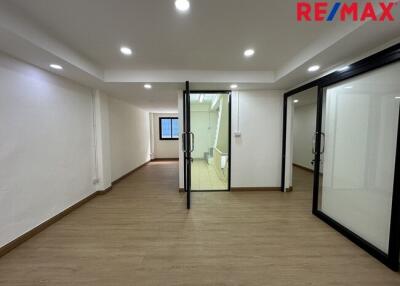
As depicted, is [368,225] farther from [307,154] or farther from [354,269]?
[307,154]

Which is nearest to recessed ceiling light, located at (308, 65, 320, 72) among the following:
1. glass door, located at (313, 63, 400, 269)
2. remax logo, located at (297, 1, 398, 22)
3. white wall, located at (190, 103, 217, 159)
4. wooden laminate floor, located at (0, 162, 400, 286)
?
glass door, located at (313, 63, 400, 269)

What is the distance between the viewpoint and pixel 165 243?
2074 millimetres

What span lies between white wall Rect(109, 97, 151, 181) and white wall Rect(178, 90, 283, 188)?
1.95m

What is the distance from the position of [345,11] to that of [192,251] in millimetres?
2855

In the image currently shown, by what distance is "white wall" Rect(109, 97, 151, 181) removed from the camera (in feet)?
14.6

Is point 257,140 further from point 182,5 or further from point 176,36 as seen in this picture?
point 182,5

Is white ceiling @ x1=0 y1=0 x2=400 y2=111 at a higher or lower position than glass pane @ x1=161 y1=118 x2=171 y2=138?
higher

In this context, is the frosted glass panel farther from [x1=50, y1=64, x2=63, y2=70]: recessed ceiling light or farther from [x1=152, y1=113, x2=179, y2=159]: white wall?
[x1=152, y1=113, x2=179, y2=159]: white wall

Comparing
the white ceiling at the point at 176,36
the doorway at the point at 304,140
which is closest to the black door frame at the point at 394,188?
the white ceiling at the point at 176,36

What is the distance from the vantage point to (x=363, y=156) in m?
1.99

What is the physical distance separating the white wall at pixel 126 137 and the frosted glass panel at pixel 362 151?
4.60 m

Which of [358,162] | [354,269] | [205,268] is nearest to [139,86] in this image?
[205,268]

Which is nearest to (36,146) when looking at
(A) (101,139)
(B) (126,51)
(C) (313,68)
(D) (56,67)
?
(D) (56,67)

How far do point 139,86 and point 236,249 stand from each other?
3.19 metres
